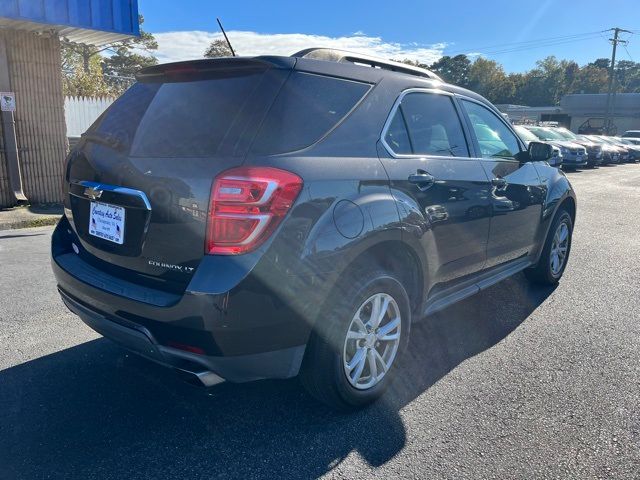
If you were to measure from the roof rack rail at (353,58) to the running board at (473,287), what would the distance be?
1.51m

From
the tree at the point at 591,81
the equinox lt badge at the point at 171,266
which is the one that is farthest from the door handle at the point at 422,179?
the tree at the point at 591,81

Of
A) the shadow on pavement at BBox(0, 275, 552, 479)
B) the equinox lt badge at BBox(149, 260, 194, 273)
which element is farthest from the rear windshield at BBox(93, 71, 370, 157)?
the shadow on pavement at BBox(0, 275, 552, 479)

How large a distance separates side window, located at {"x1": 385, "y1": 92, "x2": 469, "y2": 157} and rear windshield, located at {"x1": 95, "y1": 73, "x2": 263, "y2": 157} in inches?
36.0

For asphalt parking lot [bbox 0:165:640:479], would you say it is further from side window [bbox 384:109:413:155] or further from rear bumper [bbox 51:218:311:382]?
side window [bbox 384:109:413:155]

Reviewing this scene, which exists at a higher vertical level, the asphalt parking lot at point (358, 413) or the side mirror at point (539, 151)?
the side mirror at point (539, 151)

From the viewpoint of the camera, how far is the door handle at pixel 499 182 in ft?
12.4

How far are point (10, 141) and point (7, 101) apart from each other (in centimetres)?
65

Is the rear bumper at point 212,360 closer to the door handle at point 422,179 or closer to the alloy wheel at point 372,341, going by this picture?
the alloy wheel at point 372,341

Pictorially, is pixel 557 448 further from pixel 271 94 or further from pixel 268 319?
pixel 271 94

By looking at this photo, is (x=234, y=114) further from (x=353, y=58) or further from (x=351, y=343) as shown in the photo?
(x=351, y=343)

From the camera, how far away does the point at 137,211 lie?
246 centimetres

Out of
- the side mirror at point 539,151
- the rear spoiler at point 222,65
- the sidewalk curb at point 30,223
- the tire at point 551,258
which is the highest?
the rear spoiler at point 222,65

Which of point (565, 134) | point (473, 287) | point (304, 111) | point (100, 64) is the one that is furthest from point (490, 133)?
point (100, 64)

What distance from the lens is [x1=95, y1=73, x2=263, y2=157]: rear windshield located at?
245 cm
